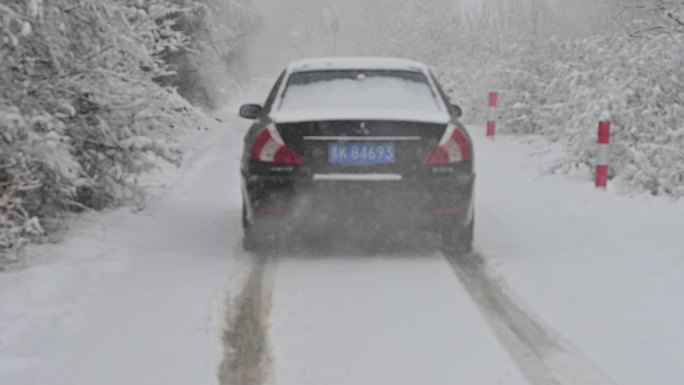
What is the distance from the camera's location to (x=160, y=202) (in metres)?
9.81

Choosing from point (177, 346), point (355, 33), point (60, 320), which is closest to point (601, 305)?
point (177, 346)

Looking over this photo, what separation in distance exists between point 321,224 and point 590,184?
4.96 metres

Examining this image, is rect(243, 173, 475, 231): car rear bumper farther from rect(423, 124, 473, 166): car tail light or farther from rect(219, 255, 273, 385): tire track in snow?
rect(219, 255, 273, 385): tire track in snow

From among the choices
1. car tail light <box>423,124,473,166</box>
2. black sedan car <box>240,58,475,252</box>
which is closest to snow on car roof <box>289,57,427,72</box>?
black sedan car <box>240,58,475,252</box>

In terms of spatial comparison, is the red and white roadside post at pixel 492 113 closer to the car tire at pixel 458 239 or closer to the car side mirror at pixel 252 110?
the car side mirror at pixel 252 110

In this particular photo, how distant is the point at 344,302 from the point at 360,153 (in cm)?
141

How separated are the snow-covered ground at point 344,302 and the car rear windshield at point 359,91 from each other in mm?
1135

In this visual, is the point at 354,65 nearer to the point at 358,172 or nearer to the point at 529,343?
the point at 358,172

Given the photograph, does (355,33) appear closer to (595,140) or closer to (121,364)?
(595,140)

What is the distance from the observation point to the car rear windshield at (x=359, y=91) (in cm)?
742

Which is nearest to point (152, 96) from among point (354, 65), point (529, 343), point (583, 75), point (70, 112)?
point (70, 112)

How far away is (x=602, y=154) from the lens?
34.0ft

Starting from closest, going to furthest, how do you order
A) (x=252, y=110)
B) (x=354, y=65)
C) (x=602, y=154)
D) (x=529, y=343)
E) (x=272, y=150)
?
(x=529, y=343)
(x=272, y=150)
(x=354, y=65)
(x=252, y=110)
(x=602, y=154)

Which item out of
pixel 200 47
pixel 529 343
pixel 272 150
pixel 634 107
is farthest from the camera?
pixel 200 47
